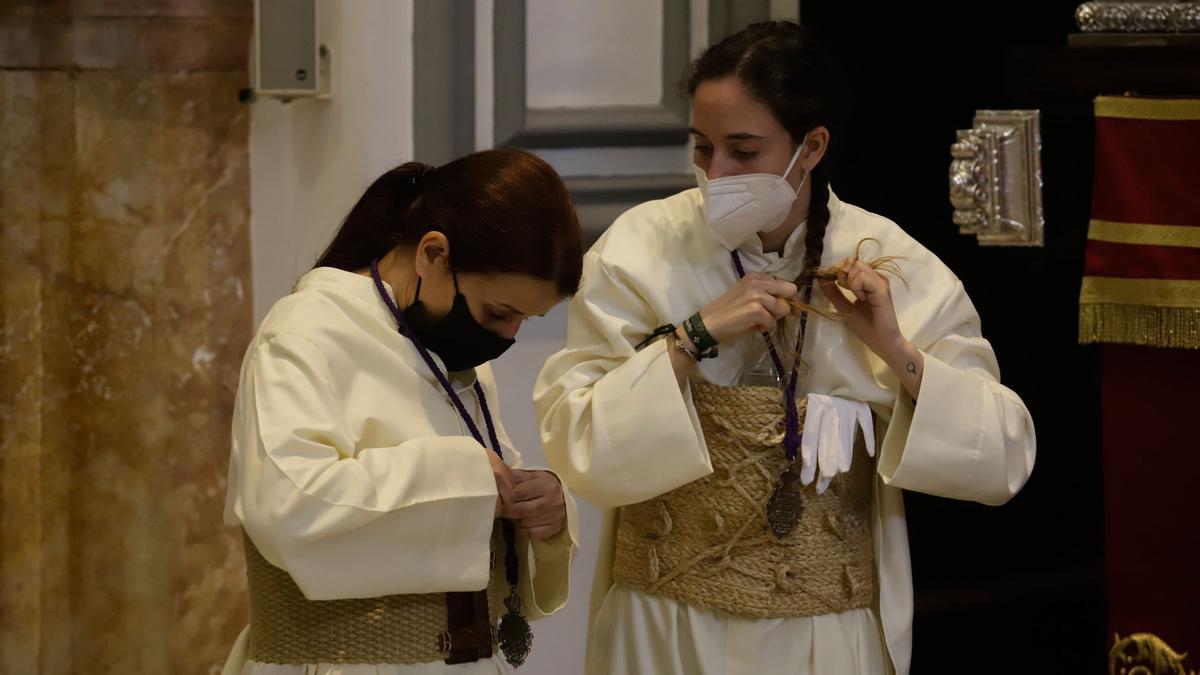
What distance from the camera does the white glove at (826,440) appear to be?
9.29ft

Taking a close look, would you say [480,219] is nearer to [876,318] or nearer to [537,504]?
[537,504]

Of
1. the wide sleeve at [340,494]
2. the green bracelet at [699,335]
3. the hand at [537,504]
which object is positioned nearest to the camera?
the wide sleeve at [340,494]

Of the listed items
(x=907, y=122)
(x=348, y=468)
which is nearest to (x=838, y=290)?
(x=348, y=468)

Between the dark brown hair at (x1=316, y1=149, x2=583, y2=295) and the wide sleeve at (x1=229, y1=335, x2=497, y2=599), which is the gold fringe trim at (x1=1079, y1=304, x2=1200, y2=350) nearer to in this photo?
the dark brown hair at (x1=316, y1=149, x2=583, y2=295)

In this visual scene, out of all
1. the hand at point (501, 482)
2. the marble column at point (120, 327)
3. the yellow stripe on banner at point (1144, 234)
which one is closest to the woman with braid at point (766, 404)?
the hand at point (501, 482)

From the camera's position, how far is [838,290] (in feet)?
9.53

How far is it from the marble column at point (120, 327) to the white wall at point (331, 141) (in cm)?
8

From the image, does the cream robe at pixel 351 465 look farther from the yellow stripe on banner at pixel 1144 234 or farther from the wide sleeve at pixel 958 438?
the yellow stripe on banner at pixel 1144 234

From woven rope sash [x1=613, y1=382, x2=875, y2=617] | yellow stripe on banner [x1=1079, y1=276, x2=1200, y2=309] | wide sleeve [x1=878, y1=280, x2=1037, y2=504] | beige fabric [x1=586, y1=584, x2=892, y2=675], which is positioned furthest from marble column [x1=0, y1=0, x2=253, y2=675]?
yellow stripe on banner [x1=1079, y1=276, x2=1200, y2=309]

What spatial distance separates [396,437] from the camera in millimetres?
2482

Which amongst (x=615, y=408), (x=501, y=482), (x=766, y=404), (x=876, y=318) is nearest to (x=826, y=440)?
(x=766, y=404)

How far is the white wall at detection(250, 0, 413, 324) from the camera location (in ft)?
12.8

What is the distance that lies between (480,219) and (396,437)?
13.9 inches

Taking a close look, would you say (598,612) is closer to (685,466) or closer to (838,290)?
(685,466)
